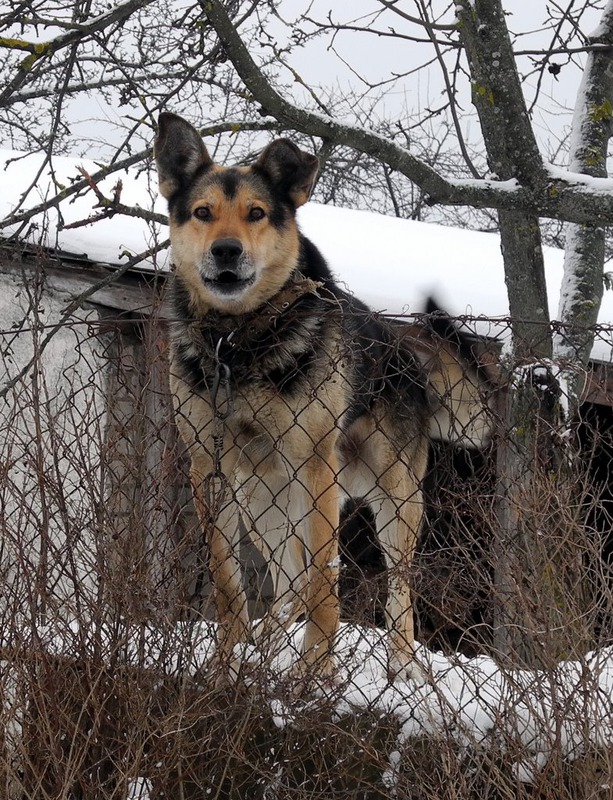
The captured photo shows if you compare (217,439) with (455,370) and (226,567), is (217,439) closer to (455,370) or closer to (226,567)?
(226,567)

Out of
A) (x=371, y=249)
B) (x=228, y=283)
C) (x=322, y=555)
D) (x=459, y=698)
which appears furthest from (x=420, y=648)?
(x=371, y=249)

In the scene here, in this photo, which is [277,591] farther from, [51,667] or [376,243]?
[376,243]

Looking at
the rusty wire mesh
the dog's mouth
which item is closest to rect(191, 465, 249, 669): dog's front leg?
the rusty wire mesh

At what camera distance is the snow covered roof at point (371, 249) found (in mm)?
6527

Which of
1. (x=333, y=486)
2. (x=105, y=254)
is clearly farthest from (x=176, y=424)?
(x=105, y=254)

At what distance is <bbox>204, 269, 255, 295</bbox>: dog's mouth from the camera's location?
3.97 meters

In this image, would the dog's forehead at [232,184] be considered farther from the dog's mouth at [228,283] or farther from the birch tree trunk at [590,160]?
the birch tree trunk at [590,160]

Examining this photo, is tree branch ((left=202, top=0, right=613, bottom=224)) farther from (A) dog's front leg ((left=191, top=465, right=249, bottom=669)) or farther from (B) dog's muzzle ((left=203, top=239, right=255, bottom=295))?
(A) dog's front leg ((left=191, top=465, right=249, bottom=669))

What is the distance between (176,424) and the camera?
3752 millimetres

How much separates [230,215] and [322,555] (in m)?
1.51

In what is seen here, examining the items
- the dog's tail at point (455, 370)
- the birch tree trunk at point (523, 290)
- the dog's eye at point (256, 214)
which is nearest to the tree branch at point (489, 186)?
the birch tree trunk at point (523, 290)

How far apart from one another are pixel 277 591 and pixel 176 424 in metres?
0.83

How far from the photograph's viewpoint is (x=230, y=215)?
411cm

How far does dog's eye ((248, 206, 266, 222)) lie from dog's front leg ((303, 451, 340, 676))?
1.08 meters
